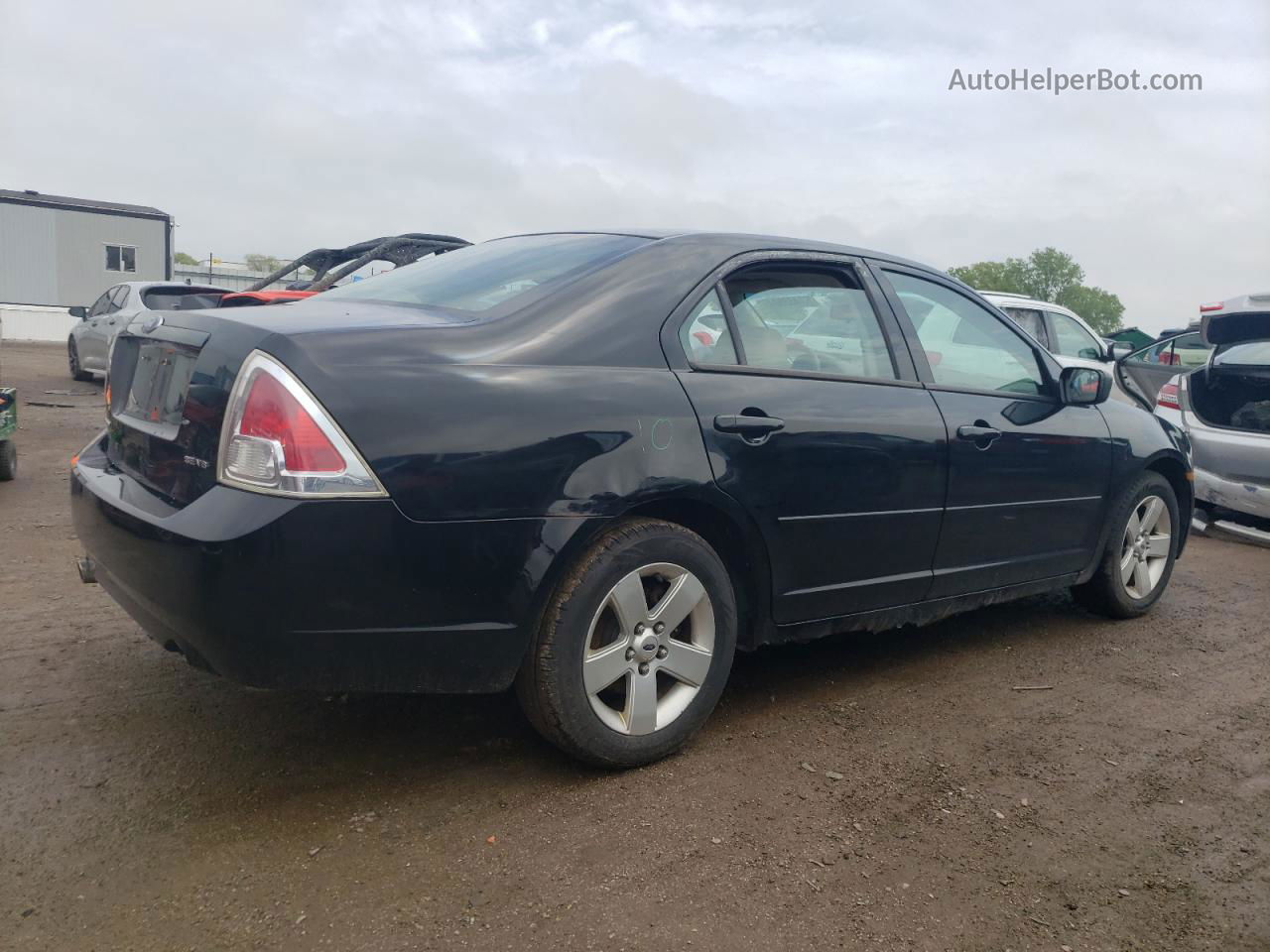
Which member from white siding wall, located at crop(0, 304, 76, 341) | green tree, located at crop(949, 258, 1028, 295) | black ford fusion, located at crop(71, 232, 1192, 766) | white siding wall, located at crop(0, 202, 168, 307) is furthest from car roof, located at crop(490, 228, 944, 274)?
green tree, located at crop(949, 258, 1028, 295)

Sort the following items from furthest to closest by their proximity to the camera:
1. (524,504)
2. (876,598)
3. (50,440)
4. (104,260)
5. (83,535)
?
1. (104,260)
2. (50,440)
3. (876,598)
4. (83,535)
5. (524,504)

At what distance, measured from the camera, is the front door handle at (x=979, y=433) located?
12.7ft

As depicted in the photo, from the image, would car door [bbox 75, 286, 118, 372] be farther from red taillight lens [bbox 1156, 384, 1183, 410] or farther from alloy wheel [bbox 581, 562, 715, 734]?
alloy wheel [bbox 581, 562, 715, 734]

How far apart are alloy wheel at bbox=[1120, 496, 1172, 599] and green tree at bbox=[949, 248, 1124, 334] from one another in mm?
87814

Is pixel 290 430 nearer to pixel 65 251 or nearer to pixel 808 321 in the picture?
pixel 808 321

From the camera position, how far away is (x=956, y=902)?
2492 mm

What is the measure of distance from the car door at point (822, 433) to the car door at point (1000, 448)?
4.9 inches

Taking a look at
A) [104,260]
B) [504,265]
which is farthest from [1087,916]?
[104,260]

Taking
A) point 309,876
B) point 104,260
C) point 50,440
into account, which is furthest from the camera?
point 104,260

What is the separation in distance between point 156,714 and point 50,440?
7267 millimetres

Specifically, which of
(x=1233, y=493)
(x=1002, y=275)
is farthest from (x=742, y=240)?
(x=1002, y=275)

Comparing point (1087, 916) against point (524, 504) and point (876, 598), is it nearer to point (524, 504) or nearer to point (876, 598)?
point (876, 598)

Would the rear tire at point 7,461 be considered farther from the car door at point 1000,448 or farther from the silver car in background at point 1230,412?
the silver car in background at point 1230,412

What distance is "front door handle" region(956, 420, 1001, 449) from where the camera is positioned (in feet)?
12.7
